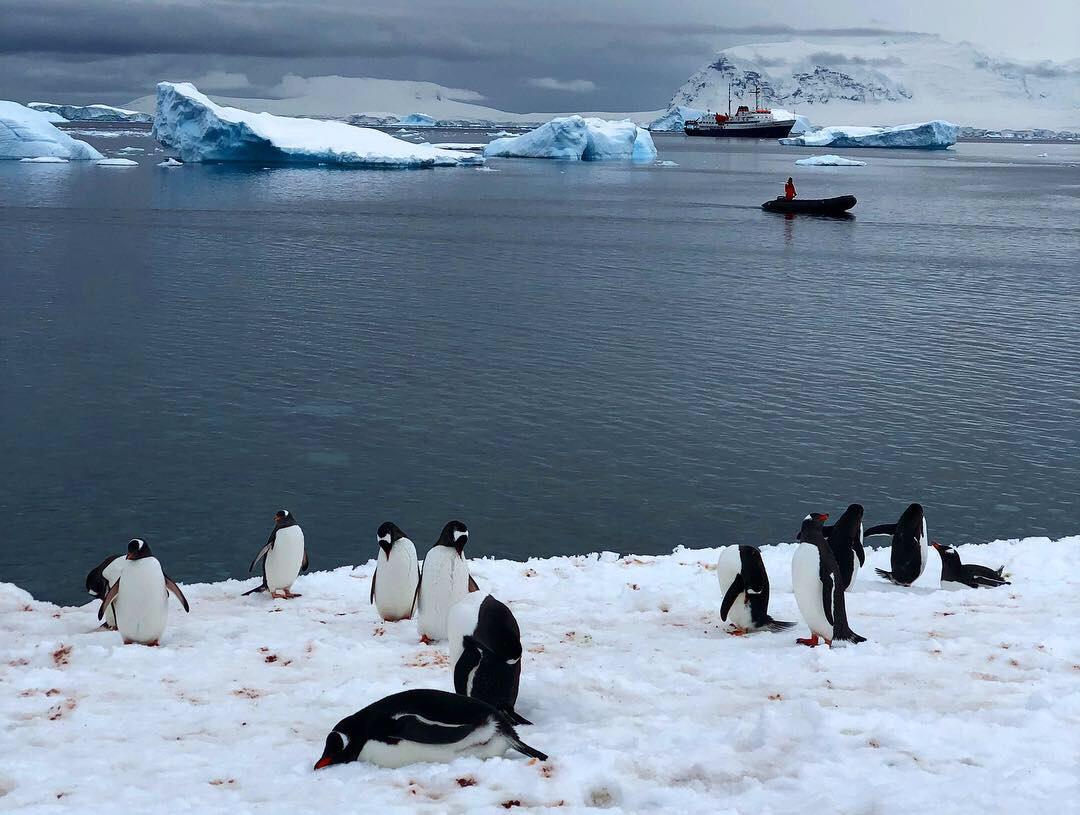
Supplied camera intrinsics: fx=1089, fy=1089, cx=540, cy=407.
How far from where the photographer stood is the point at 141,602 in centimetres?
1039

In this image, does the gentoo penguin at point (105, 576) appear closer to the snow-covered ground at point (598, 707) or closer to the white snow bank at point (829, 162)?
the snow-covered ground at point (598, 707)

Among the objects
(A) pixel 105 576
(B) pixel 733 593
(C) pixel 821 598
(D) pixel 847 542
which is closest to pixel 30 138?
(A) pixel 105 576

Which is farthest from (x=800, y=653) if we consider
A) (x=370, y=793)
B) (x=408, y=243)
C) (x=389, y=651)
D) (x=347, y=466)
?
(x=408, y=243)

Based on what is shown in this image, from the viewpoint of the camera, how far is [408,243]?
56.0m

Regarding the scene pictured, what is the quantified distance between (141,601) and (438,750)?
4449 millimetres

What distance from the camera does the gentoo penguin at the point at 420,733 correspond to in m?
7.22

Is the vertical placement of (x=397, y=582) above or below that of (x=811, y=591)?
below

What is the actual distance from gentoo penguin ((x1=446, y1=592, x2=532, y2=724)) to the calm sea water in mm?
8584

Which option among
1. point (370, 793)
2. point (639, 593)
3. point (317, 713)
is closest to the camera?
point (370, 793)

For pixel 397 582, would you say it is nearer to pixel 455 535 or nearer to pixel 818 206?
pixel 455 535

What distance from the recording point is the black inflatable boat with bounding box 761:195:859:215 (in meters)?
75.5

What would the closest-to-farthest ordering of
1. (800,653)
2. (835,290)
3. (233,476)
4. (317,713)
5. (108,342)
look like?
(317,713)
(800,653)
(233,476)
(108,342)
(835,290)

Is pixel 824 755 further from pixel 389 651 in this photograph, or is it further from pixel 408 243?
pixel 408 243

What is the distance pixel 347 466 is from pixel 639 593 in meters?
9.29
